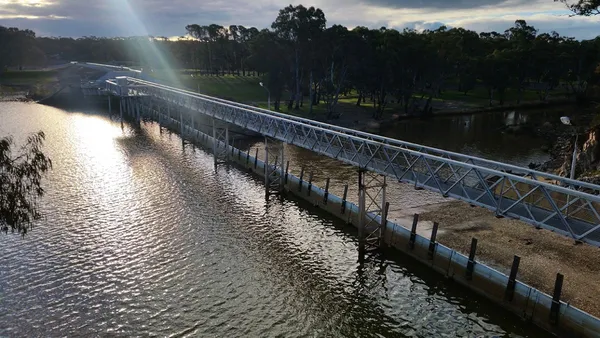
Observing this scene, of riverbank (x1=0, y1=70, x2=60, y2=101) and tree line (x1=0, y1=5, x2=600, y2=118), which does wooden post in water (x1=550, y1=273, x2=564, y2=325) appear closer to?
tree line (x1=0, y1=5, x2=600, y2=118)

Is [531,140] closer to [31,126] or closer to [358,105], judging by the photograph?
[358,105]

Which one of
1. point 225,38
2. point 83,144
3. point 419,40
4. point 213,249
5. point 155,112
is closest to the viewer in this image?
point 213,249

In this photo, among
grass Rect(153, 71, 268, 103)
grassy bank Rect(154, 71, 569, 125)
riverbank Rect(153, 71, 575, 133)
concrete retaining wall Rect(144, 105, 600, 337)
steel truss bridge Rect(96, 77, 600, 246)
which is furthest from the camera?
grass Rect(153, 71, 268, 103)

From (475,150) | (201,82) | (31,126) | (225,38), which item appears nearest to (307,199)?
(475,150)

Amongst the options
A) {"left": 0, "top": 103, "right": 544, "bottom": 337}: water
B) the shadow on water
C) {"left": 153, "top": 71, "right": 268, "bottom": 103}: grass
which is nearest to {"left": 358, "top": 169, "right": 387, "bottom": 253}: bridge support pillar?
the shadow on water

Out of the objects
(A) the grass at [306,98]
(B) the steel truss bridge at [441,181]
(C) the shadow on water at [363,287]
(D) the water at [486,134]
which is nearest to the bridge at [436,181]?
(B) the steel truss bridge at [441,181]

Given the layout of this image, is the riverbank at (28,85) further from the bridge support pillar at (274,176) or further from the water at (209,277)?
the bridge support pillar at (274,176)
